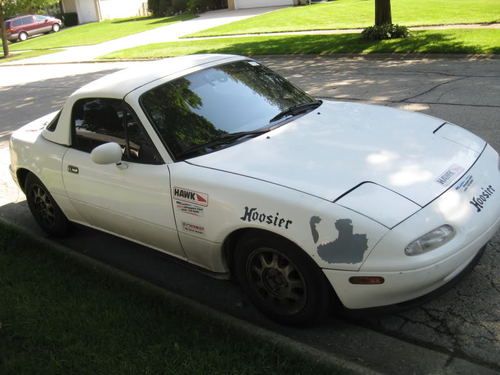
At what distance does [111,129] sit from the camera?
4.09m

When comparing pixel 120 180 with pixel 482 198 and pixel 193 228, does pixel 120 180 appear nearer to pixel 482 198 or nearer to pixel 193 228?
pixel 193 228

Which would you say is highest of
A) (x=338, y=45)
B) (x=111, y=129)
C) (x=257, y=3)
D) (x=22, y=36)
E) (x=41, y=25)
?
(x=111, y=129)

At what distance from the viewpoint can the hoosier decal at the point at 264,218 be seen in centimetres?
294

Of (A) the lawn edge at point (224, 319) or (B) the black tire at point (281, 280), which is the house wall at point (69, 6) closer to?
(A) the lawn edge at point (224, 319)

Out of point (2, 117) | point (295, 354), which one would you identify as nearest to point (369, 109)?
point (295, 354)

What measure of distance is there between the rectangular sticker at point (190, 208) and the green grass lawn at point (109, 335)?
2.12 ft

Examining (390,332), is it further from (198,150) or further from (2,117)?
(2,117)

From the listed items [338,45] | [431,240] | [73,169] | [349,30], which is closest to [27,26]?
[349,30]

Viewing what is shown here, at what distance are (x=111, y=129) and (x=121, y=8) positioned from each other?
45.3m

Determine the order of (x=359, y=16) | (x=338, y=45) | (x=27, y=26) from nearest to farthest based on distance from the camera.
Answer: (x=338, y=45)
(x=359, y=16)
(x=27, y=26)

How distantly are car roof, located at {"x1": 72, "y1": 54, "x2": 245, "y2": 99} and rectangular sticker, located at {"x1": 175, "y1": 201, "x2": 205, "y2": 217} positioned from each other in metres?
1.02

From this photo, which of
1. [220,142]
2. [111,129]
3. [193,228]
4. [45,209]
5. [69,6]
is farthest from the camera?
[69,6]

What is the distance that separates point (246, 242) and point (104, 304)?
117cm

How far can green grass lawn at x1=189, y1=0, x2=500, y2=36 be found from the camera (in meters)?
17.3
